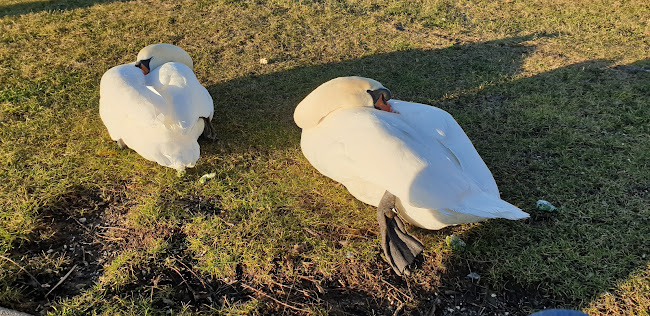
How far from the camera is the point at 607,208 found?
10.2 feet

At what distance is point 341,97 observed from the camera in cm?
339

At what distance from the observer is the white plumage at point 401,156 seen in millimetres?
2568

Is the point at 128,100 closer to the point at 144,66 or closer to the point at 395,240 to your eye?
the point at 144,66

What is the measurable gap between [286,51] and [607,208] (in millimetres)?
3666

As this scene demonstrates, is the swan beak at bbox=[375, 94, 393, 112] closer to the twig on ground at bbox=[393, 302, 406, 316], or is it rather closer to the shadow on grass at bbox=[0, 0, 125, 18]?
the twig on ground at bbox=[393, 302, 406, 316]

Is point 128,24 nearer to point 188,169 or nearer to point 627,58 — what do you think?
point 188,169

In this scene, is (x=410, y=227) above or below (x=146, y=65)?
below

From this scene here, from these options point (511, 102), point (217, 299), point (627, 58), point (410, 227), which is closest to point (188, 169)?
point (217, 299)

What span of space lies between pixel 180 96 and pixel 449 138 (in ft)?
6.52

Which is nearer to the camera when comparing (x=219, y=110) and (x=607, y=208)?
(x=607, y=208)

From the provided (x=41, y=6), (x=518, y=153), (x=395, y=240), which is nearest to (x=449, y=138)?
(x=395, y=240)

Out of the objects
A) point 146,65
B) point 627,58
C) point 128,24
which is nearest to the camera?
point 146,65

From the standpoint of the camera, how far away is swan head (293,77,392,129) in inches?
131

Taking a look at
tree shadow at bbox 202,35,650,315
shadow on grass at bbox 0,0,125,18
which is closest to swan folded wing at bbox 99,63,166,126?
tree shadow at bbox 202,35,650,315
